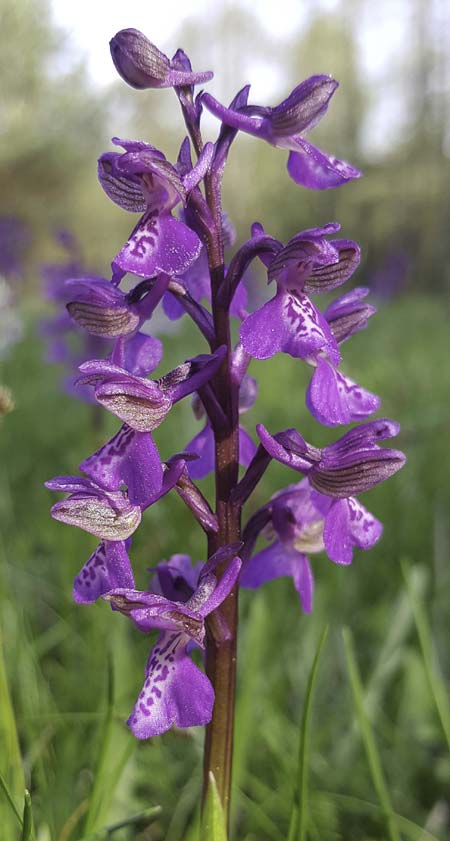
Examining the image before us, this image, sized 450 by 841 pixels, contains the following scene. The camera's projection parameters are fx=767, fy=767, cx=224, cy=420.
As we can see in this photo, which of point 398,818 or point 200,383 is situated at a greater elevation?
point 200,383

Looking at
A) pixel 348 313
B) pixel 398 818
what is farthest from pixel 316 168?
pixel 398 818

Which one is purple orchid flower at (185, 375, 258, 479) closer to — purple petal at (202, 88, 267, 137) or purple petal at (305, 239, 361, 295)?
purple petal at (305, 239, 361, 295)

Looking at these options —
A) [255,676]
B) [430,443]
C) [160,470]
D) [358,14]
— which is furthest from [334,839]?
[358,14]

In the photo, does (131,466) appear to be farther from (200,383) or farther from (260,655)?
(260,655)

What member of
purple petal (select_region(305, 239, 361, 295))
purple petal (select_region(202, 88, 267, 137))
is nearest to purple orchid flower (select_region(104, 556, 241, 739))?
purple petal (select_region(305, 239, 361, 295))

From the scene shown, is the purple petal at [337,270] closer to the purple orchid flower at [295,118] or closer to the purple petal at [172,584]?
the purple orchid flower at [295,118]

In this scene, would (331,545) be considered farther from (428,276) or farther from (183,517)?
(428,276)
